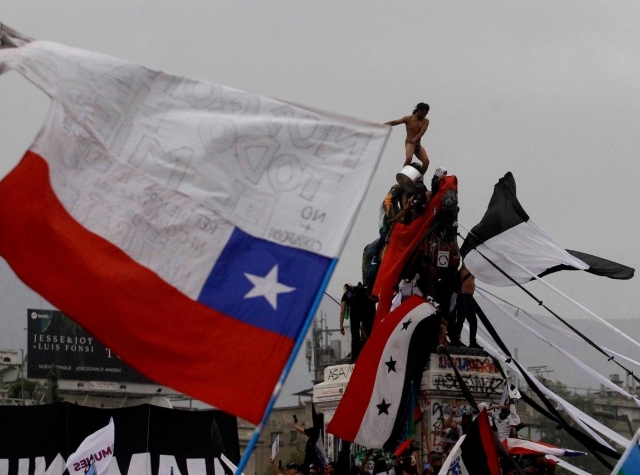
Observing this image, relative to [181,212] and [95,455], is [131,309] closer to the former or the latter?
[181,212]

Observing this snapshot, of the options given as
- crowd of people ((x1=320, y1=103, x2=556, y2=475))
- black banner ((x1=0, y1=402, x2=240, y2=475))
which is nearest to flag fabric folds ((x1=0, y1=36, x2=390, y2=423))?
crowd of people ((x1=320, y1=103, x2=556, y2=475))

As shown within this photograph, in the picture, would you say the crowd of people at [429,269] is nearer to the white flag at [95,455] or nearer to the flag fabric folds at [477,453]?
the white flag at [95,455]

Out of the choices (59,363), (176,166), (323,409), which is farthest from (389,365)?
(59,363)

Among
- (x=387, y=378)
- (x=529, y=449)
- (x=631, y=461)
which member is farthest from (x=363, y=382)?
(x=631, y=461)

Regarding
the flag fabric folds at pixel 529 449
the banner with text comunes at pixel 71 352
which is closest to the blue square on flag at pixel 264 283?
the flag fabric folds at pixel 529 449

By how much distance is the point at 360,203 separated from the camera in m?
9.26

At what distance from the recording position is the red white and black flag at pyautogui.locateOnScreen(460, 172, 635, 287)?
1995 centimetres

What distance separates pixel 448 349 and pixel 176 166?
1124 centimetres

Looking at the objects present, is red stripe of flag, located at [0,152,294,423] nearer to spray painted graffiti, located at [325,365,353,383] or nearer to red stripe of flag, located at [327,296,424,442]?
red stripe of flag, located at [327,296,424,442]

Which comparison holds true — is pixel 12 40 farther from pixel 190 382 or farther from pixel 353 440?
pixel 353 440

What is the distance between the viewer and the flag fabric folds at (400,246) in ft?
66.5

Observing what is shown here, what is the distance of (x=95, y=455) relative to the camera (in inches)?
690

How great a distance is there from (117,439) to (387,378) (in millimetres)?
4708

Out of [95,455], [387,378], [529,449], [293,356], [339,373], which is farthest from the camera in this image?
[339,373]
